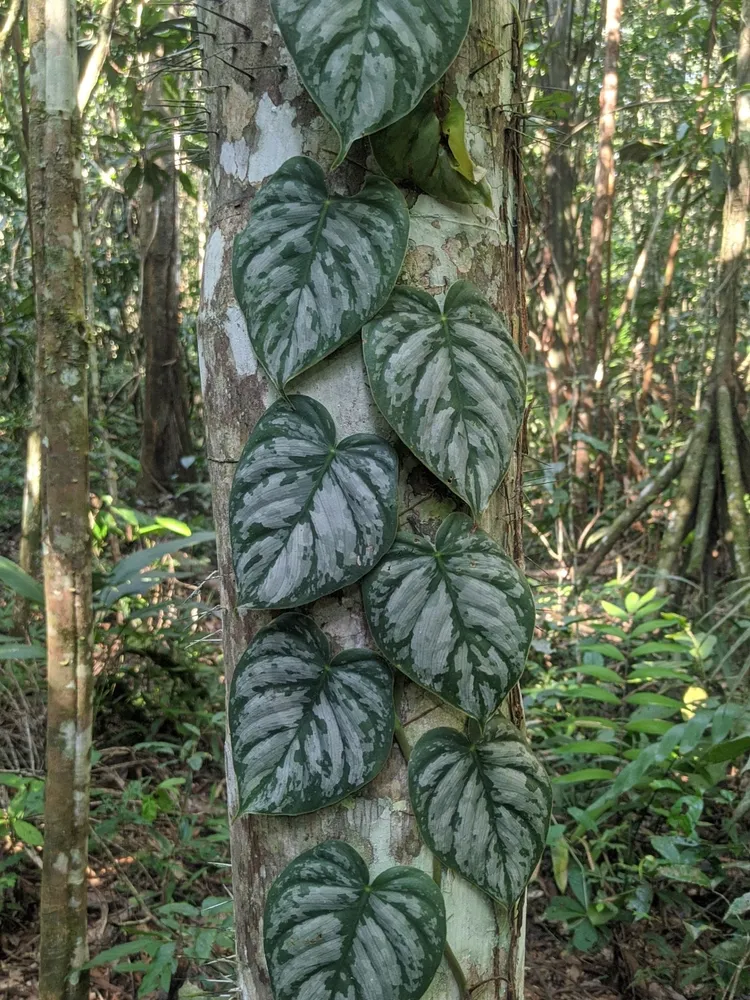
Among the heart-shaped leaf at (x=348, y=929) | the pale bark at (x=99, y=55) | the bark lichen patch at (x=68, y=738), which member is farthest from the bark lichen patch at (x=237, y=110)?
the pale bark at (x=99, y=55)

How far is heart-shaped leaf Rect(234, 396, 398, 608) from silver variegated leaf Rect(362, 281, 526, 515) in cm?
5

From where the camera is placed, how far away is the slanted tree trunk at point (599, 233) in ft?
13.8

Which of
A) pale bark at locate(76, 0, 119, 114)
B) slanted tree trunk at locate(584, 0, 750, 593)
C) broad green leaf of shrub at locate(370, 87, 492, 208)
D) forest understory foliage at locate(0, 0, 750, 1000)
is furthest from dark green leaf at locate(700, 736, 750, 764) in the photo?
A: pale bark at locate(76, 0, 119, 114)

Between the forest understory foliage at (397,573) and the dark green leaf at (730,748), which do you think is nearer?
the forest understory foliage at (397,573)

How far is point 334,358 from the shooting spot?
0.81 m

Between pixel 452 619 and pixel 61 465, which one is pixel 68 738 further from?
pixel 452 619

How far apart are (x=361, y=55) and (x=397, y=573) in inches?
18.6

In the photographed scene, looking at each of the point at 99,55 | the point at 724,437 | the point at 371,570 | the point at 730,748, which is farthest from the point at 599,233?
the point at 371,570

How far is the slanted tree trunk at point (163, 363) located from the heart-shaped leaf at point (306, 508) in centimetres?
505

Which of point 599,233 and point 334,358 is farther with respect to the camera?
point 599,233

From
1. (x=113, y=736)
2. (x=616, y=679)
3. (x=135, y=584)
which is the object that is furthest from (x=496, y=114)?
(x=113, y=736)

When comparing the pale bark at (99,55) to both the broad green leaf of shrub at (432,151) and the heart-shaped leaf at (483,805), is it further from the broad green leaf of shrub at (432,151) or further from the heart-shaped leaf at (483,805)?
the heart-shaped leaf at (483,805)

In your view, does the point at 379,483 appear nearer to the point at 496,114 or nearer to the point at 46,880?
the point at 496,114

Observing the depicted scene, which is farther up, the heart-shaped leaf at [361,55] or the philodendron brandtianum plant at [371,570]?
the heart-shaped leaf at [361,55]
